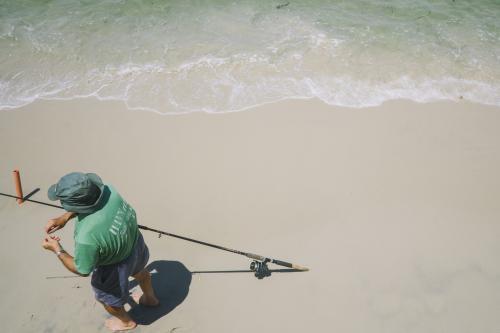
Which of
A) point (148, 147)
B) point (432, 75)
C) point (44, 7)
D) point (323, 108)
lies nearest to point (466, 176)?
point (323, 108)

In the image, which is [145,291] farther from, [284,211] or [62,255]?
[284,211]

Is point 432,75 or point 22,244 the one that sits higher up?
point 432,75

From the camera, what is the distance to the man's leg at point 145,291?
3.16 m

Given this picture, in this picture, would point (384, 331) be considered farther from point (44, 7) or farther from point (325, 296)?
point (44, 7)

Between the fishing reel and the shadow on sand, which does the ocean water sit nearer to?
the shadow on sand

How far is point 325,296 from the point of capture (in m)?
3.41

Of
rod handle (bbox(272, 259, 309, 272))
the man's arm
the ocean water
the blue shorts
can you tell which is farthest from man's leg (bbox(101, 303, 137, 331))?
the ocean water

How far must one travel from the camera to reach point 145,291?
3.28m

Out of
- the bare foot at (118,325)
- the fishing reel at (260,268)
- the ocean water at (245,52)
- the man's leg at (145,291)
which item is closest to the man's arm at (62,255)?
the man's leg at (145,291)

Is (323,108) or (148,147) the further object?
(323,108)

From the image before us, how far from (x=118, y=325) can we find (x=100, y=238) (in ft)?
3.72

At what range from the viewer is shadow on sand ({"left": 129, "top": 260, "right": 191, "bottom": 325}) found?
11.1ft

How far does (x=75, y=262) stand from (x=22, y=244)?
1.90 m

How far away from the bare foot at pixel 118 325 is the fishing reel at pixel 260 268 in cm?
113
